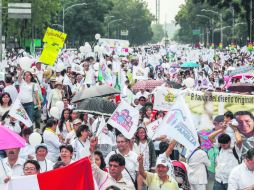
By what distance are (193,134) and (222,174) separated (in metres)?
1.03

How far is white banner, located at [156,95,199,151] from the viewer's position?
8484 millimetres

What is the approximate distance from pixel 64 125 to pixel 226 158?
154 inches

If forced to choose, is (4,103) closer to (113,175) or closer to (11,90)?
(11,90)

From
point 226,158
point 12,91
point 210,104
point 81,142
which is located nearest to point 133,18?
point 12,91

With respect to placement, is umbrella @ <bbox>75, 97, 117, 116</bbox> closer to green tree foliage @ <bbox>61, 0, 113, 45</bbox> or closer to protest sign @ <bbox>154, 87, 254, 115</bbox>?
protest sign @ <bbox>154, 87, 254, 115</bbox>

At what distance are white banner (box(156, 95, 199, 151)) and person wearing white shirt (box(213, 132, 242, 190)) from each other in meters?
0.86

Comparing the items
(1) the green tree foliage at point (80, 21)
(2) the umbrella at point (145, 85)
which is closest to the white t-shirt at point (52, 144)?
(2) the umbrella at point (145, 85)

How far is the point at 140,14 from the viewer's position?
164 m

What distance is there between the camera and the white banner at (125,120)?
9.64 metres

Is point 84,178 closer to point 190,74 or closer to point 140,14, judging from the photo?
point 190,74

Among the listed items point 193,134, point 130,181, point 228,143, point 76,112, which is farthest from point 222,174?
point 76,112

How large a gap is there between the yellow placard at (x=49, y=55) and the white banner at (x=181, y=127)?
37.9 ft

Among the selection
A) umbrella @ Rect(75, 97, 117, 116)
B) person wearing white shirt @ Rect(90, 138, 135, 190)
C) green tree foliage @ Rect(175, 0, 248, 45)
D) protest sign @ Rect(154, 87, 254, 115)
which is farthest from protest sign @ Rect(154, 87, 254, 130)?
green tree foliage @ Rect(175, 0, 248, 45)

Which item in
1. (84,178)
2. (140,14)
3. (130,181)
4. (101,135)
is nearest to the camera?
(84,178)
